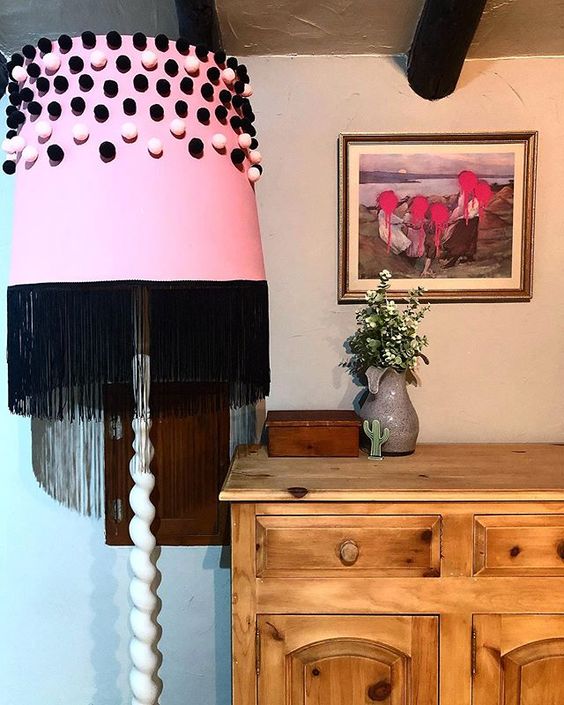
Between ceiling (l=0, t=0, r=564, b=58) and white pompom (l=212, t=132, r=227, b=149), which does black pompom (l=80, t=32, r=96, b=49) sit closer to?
white pompom (l=212, t=132, r=227, b=149)

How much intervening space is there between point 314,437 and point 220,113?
0.74 meters

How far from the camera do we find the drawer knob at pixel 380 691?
121 centimetres

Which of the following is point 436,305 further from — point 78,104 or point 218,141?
point 78,104

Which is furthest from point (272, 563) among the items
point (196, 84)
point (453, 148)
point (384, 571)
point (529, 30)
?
point (529, 30)

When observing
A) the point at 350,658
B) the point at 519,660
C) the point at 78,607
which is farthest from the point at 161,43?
the point at 78,607

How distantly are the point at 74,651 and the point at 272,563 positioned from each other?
0.88 m

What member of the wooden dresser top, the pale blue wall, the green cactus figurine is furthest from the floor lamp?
the pale blue wall

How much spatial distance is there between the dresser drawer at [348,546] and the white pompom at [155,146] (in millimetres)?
717

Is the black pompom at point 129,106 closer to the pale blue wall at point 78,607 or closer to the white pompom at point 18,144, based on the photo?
the white pompom at point 18,144

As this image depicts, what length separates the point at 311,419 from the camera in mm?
1419

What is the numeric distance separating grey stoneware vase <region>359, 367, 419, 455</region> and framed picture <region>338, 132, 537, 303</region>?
267 mm

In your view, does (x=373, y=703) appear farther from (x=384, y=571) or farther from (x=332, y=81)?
(x=332, y=81)

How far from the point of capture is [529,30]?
1.46 m

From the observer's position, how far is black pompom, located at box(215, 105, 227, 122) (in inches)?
42.2
